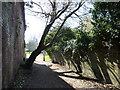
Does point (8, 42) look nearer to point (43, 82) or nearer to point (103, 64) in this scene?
point (43, 82)

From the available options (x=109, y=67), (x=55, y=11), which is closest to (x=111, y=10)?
(x=109, y=67)

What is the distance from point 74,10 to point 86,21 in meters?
1.21

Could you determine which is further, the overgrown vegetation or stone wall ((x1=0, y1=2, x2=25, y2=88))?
the overgrown vegetation

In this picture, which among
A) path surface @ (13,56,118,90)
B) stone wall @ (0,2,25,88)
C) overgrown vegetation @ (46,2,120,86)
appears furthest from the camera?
path surface @ (13,56,118,90)

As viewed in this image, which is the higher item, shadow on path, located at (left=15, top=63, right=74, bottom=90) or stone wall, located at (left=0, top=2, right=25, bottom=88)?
stone wall, located at (left=0, top=2, right=25, bottom=88)

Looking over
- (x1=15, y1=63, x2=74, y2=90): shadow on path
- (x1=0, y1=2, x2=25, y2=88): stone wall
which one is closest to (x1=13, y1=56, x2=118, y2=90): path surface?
(x1=15, y1=63, x2=74, y2=90): shadow on path

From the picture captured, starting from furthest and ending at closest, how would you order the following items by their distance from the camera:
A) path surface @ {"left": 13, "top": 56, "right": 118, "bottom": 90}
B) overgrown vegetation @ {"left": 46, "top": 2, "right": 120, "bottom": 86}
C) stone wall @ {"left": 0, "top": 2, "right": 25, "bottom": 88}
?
path surface @ {"left": 13, "top": 56, "right": 118, "bottom": 90} < overgrown vegetation @ {"left": 46, "top": 2, "right": 120, "bottom": 86} < stone wall @ {"left": 0, "top": 2, "right": 25, "bottom": 88}

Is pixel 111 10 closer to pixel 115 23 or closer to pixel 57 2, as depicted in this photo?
pixel 115 23

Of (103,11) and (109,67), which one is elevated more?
(103,11)

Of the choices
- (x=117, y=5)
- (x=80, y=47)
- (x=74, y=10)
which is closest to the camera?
(x=117, y=5)

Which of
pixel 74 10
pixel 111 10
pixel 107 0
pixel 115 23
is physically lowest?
pixel 115 23

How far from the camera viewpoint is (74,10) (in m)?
7.61

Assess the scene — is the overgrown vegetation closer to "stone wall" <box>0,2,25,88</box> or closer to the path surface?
the path surface

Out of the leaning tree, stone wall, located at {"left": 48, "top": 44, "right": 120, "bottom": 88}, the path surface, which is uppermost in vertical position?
the leaning tree
